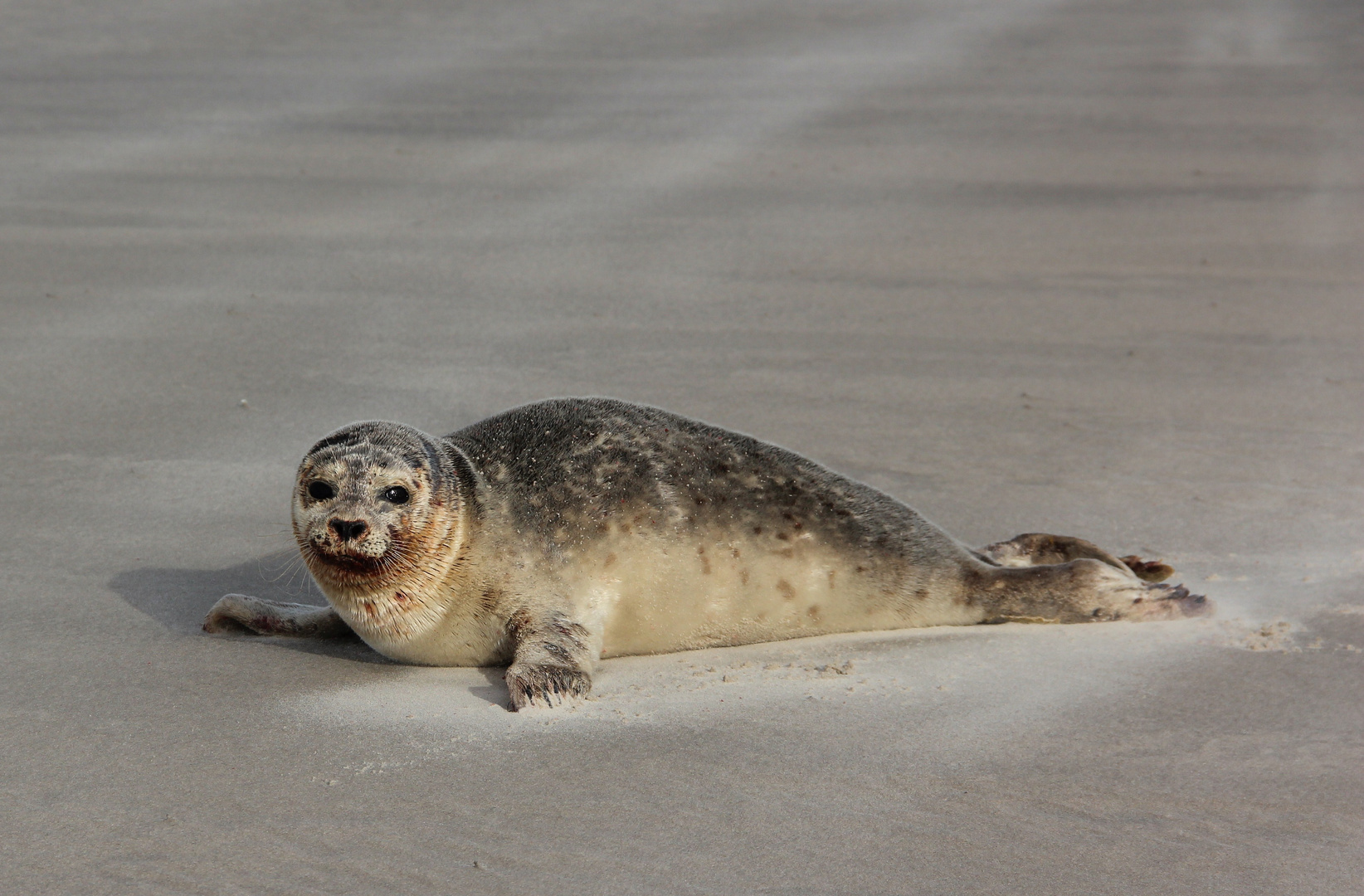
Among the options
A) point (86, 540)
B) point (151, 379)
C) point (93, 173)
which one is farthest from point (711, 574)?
point (93, 173)

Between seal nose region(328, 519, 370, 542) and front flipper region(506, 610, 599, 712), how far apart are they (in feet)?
1.45

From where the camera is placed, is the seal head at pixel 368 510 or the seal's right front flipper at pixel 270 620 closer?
the seal head at pixel 368 510

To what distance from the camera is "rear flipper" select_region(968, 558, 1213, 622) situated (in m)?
3.96

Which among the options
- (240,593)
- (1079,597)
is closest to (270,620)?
(240,593)

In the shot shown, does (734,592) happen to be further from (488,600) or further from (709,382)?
(709,382)

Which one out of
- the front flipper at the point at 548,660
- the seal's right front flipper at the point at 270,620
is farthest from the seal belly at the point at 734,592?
the seal's right front flipper at the point at 270,620

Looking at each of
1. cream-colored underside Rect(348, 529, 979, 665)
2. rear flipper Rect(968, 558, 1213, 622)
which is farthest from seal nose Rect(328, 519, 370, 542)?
rear flipper Rect(968, 558, 1213, 622)

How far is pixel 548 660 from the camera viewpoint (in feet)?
11.3

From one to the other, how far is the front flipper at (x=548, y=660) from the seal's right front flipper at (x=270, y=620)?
542 millimetres

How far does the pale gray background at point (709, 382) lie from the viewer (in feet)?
9.14

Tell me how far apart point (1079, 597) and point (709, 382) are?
7.17 feet

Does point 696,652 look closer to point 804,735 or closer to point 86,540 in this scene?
point 804,735

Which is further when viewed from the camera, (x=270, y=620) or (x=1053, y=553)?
(x=1053, y=553)

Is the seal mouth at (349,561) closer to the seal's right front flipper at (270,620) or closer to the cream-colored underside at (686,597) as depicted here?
the cream-colored underside at (686,597)
